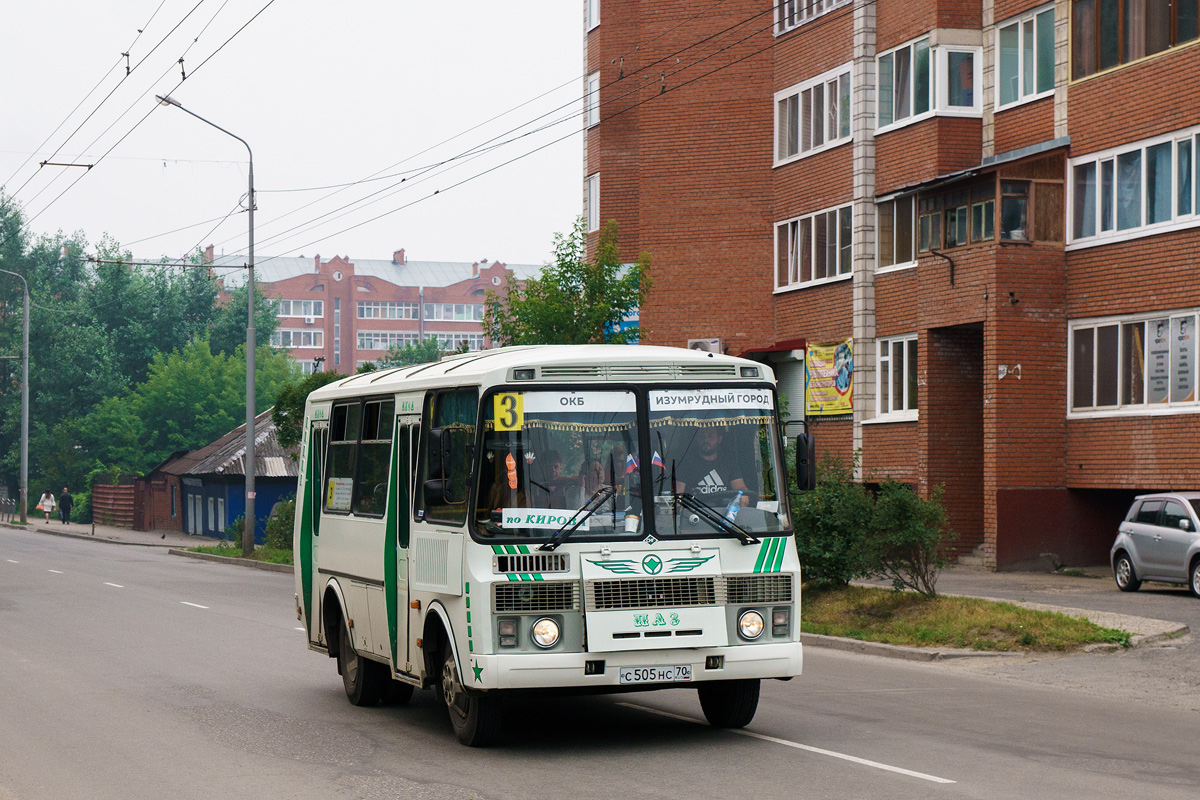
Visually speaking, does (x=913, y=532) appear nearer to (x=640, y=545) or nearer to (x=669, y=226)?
(x=640, y=545)

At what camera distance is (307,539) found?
13.9m

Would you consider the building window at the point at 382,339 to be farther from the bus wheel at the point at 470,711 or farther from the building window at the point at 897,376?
the bus wheel at the point at 470,711

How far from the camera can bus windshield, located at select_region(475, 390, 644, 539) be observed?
9.63 metres

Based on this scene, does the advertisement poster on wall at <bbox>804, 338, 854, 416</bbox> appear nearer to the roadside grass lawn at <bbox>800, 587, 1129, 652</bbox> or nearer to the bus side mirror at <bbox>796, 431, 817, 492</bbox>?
the roadside grass lawn at <bbox>800, 587, 1129, 652</bbox>

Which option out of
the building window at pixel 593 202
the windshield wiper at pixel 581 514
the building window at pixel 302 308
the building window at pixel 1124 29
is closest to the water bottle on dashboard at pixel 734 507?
the windshield wiper at pixel 581 514

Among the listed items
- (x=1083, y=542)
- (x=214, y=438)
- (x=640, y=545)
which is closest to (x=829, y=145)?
(x=1083, y=542)

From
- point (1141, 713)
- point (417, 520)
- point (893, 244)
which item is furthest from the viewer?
point (893, 244)

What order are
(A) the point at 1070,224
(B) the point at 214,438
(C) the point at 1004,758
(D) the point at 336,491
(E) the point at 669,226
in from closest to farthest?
(C) the point at 1004,758, (D) the point at 336,491, (A) the point at 1070,224, (E) the point at 669,226, (B) the point at 214,438

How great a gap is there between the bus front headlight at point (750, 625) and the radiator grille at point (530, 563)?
1.22 m

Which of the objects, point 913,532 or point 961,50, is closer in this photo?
point 913,532

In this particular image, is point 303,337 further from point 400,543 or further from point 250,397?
point 400,543

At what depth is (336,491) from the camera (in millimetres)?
13055

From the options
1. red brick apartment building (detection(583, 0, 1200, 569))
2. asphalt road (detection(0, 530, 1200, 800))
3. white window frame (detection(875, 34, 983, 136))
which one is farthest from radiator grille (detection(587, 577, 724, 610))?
white window frame (detection(875, 34, 983, 136))

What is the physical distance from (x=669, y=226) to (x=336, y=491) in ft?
85.1
